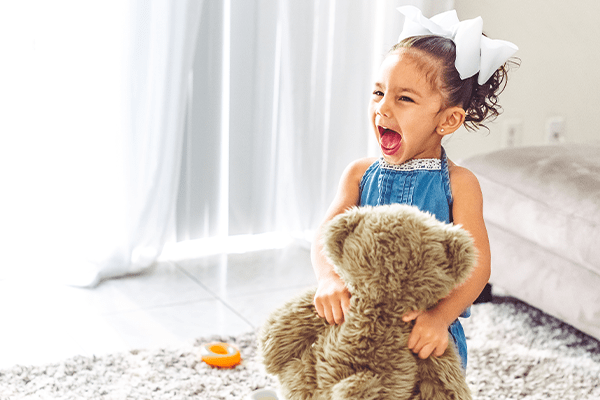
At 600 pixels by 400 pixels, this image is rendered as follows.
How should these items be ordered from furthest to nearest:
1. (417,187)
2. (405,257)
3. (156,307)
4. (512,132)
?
(512,132) < (156,307) < (417,187) < (405,257)

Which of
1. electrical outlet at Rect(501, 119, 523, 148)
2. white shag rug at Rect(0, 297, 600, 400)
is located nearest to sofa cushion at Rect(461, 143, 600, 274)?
white shag rug at Rect(0, 297, 600, 400)

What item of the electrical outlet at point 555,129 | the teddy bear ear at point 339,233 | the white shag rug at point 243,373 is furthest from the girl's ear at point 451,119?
the electrical outlet at point 555,129

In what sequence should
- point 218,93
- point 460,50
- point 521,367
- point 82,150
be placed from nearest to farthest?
point 460,50 < point 521,367 < point 82,150 < point 218,93

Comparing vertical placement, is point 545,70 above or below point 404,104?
below

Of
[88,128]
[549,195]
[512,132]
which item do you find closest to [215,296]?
[88,128]

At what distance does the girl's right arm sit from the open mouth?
9 centimetres

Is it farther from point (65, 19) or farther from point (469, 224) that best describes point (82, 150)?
point (469, 224)

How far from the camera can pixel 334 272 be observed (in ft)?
3.24

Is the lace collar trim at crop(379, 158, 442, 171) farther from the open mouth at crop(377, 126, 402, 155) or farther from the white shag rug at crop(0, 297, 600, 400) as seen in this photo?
the white shag rug at crop(0, 297, 600, 400)

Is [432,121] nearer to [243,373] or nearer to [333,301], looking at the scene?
[333,301]

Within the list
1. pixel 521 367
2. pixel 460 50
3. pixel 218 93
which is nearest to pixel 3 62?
pixel 218 93

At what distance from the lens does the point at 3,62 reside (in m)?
1.91

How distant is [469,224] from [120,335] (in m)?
0.98

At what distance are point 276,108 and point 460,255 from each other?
4.87 feet
